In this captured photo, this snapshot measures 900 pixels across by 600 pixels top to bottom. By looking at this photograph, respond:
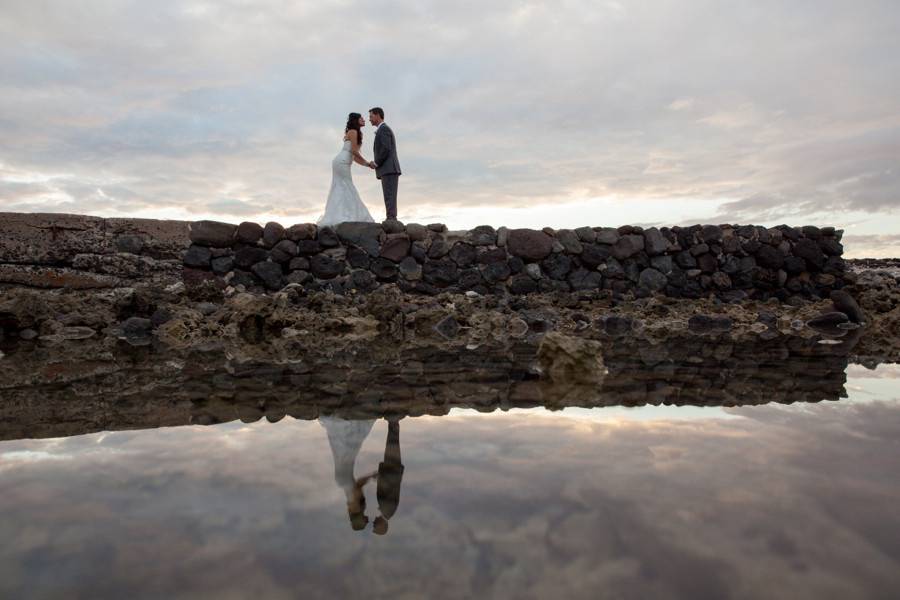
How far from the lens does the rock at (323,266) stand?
6930 mm

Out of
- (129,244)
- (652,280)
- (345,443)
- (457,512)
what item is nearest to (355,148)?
(129,244)

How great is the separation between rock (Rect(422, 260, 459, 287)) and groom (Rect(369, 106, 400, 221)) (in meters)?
0.79

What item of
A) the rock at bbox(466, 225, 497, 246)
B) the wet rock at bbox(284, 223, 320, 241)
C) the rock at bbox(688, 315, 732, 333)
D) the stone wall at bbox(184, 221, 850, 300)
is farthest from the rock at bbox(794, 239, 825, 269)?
the wet rock at bbox(284, 223, 320, 241)

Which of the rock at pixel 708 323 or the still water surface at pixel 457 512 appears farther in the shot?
the rock at pixel 708 323

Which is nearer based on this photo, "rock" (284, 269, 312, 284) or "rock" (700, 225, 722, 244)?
"rock" (284, 269, 312, 284)

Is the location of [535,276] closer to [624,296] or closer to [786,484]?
[624,296]

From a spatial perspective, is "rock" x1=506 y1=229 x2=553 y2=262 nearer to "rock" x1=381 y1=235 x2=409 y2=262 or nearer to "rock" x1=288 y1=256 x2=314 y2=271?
"rock" x1=381 y1=235 x2=409 y2=262

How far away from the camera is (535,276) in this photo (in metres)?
7.43

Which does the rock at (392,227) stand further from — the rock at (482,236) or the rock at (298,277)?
the rock at (298,277)

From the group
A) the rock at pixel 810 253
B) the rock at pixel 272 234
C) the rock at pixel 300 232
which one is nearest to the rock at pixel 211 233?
the rock at pixel 272 234

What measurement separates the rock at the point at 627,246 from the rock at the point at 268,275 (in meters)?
3.92

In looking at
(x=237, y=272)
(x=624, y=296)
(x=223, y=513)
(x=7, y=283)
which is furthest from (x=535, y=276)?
(x=223, y=513)

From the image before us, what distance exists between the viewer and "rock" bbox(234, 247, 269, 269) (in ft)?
22.1

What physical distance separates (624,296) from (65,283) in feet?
19.5
